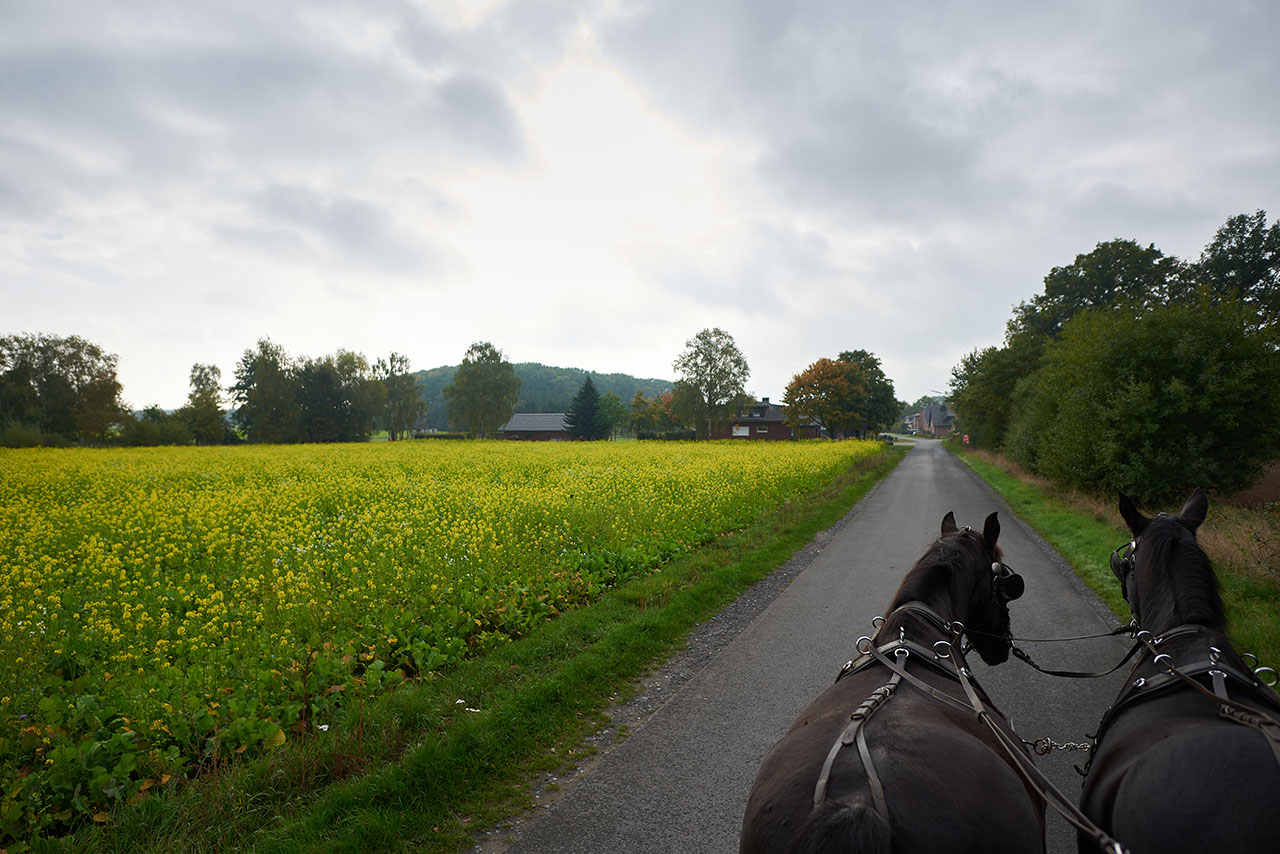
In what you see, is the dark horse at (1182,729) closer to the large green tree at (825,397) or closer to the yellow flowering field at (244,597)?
the yellow flowering field at (244,597)

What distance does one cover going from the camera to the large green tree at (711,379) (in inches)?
2911

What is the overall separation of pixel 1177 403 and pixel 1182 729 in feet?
55.3

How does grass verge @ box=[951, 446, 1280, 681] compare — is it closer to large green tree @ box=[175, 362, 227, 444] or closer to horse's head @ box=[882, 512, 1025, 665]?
horse's head @ box=[882, 512, 1025, 665]

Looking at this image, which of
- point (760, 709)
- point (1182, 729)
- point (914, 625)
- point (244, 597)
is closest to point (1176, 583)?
point (1182, 729)

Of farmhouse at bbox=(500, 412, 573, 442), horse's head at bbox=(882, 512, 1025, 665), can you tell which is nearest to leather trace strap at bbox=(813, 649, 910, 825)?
horse's head at bbox=(882, 512, 1025, 665)

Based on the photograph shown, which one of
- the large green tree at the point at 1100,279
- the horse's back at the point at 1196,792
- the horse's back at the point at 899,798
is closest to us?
the horse's back at the point at 899,798

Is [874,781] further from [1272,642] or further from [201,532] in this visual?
[201,532]

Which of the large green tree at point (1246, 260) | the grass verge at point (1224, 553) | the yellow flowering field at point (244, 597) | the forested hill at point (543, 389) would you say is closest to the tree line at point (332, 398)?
the large green tree at point (1246, 260)

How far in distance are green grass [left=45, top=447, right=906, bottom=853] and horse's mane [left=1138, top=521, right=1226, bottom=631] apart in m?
4.02

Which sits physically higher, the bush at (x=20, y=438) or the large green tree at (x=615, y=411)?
the large green tree at (x=615, y=411)

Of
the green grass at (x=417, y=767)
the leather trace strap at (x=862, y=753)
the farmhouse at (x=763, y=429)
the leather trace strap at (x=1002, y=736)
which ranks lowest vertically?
the green grass at (x=417, y=767)

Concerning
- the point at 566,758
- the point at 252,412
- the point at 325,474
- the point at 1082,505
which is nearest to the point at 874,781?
the point at 566,758

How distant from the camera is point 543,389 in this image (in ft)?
518

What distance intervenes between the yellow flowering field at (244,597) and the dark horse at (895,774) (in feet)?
13.3
